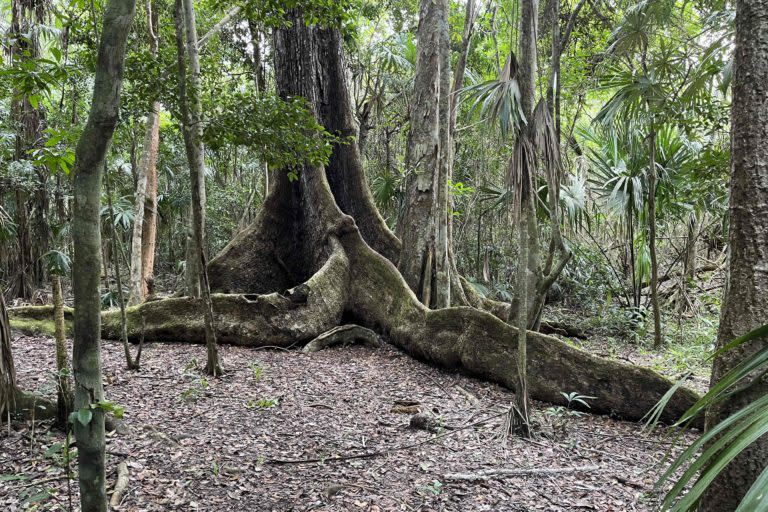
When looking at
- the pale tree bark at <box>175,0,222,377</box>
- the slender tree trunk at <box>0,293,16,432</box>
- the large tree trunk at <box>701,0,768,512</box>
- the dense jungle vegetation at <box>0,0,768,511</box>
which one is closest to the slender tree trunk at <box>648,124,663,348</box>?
the dense jungle vegetation at <box>0,0,768,511</box>

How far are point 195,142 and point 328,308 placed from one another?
2934 millimetres

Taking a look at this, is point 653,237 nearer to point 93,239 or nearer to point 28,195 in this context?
point 93,239

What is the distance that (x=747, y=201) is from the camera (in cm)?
214

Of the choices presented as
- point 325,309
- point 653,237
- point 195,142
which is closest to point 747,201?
point 195,142

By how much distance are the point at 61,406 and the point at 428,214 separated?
508 cm

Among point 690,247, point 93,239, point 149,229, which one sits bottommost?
point 690,247

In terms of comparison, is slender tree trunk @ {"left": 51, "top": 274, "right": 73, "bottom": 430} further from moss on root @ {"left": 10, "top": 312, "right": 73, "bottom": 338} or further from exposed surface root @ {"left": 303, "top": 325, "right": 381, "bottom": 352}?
exposed surface root @ {"left": 303, "top": 325, "right": 381, "bottom": 352}

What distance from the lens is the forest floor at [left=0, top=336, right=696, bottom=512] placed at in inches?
124

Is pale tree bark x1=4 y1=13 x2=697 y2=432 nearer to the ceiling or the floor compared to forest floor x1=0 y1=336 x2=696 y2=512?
nearer to the ceiling

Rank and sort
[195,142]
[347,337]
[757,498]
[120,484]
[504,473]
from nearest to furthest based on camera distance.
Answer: [757,498] → [120,484] → [504,473] → [195,142] → [347,337]

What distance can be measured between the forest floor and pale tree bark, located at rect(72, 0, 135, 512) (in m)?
0.54

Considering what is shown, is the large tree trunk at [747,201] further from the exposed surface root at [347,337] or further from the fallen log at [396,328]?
the exposed surface root at [347,337]

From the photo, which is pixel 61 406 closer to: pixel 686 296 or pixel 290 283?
pixel 290 283

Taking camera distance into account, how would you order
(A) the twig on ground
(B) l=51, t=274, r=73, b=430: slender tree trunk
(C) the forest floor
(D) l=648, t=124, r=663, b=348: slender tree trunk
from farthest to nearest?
(D) l=648, t=124, r=663, b=348: slender tree trunk, (A) the twig on ground, (B) l=51, t=274, r=73, b=430: slender tree trunk, (C) the forest floor
